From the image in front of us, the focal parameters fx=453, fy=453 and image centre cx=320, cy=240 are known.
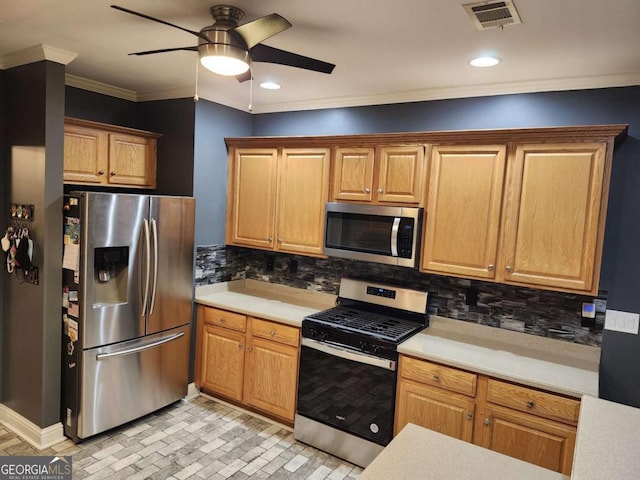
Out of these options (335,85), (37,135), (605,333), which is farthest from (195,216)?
(605,333)

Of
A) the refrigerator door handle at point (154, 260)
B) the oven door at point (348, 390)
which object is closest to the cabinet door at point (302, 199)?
the oven door at point (348, 390)

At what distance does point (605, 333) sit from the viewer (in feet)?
8.73

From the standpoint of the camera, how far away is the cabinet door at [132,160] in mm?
3393

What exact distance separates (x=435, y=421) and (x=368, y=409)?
1.39 ft

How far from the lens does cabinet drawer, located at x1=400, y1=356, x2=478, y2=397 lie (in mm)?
2523

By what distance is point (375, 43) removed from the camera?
7.61 feet

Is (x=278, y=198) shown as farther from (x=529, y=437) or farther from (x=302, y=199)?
(x=529, y=437)

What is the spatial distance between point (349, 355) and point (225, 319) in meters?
1.14

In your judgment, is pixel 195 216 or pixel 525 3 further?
pixel 195 216

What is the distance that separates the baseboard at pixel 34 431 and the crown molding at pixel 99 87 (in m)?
2.35

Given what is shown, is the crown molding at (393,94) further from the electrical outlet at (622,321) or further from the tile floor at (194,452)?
the tile floor at (194,452)

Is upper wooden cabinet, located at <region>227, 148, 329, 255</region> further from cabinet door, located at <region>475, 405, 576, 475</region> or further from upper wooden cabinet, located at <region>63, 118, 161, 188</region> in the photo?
cabinet door, located at <region>475, 405, 576, 475</region>

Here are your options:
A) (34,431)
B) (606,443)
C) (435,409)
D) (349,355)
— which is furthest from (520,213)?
(34,431)

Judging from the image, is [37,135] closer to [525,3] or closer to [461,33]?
[461,33]
